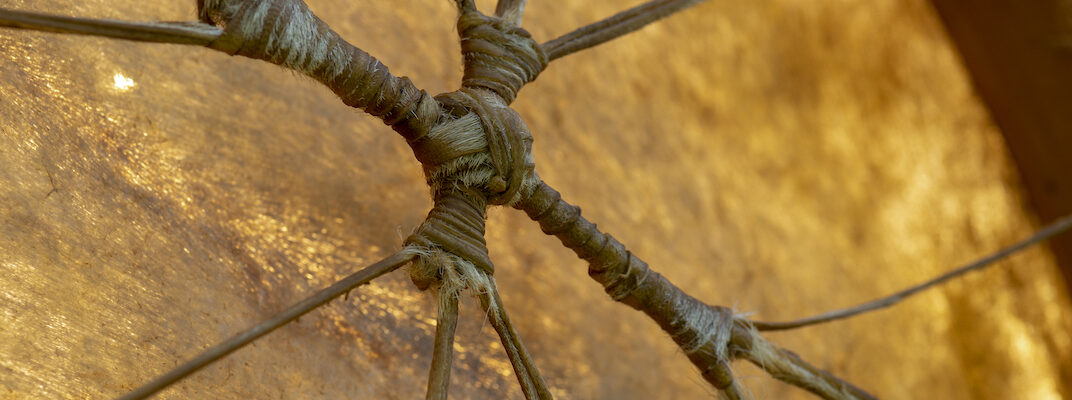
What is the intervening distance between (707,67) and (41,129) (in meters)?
0.91

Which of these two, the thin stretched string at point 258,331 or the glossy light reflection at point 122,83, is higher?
the glossy light reflection at point 122,83

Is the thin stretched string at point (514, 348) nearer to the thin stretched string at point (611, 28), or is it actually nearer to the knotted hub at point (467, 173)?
the knotted hub at point (467, 173)

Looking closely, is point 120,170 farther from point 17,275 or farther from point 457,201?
point 457,201

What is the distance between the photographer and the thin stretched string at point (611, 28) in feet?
2.33

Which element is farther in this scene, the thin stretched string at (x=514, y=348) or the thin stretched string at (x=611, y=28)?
the thin stretched string at (x=611, y=28)

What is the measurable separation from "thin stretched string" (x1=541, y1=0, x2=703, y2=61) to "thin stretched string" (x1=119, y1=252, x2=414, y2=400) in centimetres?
25

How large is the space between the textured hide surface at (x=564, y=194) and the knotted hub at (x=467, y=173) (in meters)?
0.15

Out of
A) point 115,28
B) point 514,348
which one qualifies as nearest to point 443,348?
point 514,348

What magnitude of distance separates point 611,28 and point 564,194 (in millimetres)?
236

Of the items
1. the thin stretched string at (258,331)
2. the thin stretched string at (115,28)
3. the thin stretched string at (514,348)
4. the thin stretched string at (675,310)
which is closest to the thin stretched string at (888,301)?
the thin stretched string at (675,310)

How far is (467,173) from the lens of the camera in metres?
0.59

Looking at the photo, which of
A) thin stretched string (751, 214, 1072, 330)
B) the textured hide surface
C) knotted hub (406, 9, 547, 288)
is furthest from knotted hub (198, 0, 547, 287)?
thin stretched string (751, 214, 1072, 330)

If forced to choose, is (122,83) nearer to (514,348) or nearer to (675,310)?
(514,348)

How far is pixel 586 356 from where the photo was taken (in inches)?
33.6
